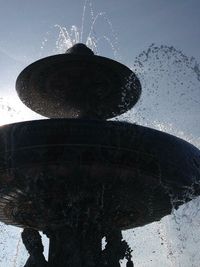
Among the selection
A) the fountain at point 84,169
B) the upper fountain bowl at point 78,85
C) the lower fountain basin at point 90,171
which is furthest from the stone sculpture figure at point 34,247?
the upper fountain bowl at point 78,85

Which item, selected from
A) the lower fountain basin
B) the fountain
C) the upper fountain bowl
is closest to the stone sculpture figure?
the fountain

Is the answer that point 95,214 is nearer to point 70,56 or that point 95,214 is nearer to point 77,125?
point 77,125

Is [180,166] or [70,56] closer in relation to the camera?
[180,166]

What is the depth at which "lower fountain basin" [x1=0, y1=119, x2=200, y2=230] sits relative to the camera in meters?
10.6

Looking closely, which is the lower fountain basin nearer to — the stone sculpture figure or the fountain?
the fountain

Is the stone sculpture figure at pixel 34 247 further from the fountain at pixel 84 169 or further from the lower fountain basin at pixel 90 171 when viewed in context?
the lower fountain basin at pixel 90 171

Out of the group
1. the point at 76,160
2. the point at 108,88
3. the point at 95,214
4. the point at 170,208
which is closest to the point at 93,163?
the point at 76,160

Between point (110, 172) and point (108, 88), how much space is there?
3.90m

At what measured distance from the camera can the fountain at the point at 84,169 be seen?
420 inches

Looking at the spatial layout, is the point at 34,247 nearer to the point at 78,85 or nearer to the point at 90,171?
the point at 90,171

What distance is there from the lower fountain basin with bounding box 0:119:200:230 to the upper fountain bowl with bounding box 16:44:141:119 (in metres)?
2.83

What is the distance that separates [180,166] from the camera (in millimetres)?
11453

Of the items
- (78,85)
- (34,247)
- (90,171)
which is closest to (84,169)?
(90,171)

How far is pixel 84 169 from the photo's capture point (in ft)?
36.1
